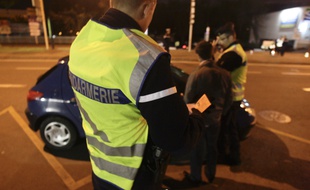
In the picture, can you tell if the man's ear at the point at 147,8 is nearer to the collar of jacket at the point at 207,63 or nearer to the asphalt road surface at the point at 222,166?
the collar of jacket at the point at 207,63

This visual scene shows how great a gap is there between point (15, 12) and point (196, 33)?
78.4 feet

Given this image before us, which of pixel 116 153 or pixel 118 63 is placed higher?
pixel 118 63

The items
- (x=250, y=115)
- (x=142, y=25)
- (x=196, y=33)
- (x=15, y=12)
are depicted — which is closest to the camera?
(x=142, y=25)

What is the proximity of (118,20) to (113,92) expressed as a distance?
35cm

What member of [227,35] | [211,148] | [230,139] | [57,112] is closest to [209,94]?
[211,148]

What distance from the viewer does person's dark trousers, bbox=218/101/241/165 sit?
11.3 feet

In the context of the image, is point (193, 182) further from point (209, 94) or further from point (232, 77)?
point (232, 77)

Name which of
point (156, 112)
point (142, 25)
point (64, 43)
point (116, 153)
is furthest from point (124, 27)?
point (64, 43)

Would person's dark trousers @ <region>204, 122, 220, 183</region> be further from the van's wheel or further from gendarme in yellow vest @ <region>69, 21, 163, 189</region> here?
the van's wheel

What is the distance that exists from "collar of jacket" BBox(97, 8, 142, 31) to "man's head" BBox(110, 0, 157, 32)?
23 mm

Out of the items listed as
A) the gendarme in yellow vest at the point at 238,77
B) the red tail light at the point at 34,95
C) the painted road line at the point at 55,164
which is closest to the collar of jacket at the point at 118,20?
the gendarme in yellow vest at the point at 238,77

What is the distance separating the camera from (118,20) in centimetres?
120

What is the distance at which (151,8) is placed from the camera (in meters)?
1.27

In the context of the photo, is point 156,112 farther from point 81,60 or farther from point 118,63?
point 81,60
